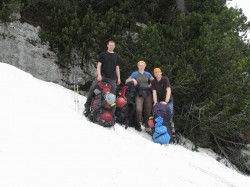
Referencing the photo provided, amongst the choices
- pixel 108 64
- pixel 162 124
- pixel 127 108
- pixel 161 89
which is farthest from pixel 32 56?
pixel 162 124

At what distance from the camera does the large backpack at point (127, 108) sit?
32.7ft

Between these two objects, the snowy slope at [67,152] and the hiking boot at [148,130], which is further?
the hiking boot at [148,130]

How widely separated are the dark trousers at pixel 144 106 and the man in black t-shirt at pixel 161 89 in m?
0.28

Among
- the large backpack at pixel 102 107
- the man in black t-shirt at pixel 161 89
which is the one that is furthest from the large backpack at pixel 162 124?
the large backpack at pixel 102 107

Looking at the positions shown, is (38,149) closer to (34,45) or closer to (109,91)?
(109,91)

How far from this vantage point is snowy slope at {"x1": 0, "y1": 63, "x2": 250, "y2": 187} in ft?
16.3

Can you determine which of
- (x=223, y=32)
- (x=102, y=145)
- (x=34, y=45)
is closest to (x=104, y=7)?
(x=34, y=45)

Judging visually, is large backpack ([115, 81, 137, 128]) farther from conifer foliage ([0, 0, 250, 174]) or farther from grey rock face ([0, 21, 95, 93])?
grey rock face ([0, 21, 95, 93])

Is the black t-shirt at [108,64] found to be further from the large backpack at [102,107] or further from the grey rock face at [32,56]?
the grey rock face at [32,56]

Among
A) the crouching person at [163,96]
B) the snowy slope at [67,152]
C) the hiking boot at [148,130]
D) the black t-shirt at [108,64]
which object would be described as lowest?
the hiking boot at [148,130]

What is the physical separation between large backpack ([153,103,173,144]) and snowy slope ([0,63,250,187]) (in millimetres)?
305

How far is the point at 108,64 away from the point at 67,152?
3997mm

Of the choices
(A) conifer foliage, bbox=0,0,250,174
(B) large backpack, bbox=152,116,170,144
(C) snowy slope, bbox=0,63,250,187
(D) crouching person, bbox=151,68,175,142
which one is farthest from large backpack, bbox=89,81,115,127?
(A) conifer foliage, bbox=0,0,250,174

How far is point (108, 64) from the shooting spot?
9445 mm
